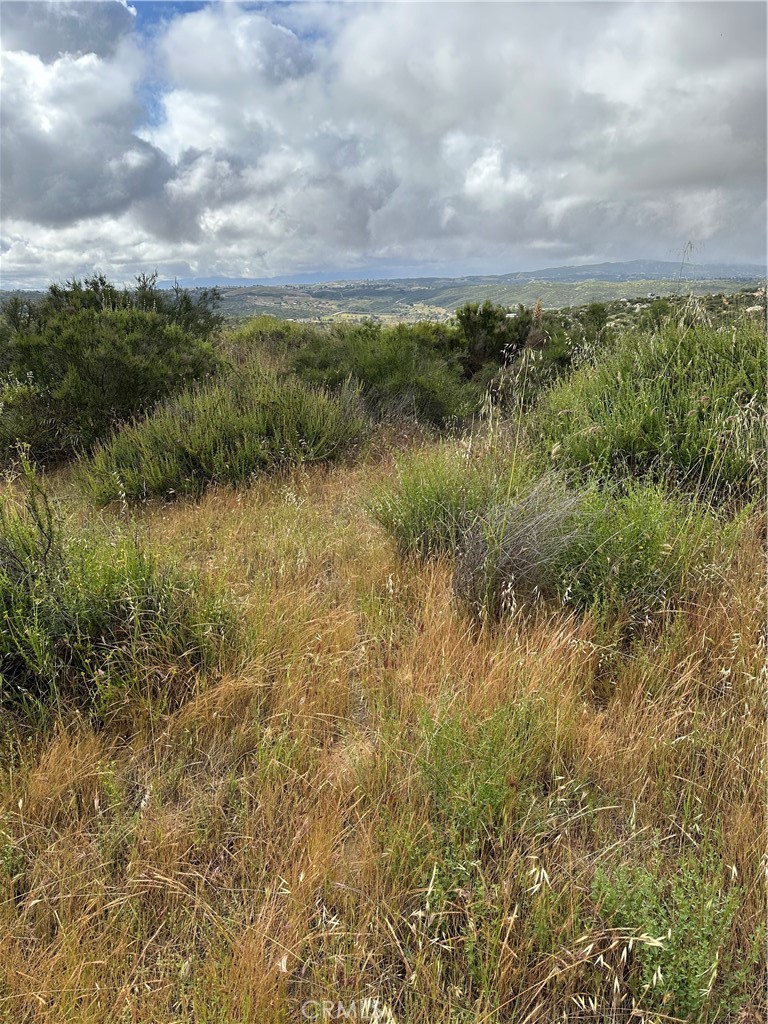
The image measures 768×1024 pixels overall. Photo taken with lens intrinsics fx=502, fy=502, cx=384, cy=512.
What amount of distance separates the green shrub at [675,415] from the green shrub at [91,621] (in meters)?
2.50

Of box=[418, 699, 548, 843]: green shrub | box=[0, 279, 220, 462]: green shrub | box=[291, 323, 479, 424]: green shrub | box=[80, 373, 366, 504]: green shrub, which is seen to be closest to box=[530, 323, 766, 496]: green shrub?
box=[418, 699, 548, 843]: green shrub

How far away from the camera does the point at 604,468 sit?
3.76 meters

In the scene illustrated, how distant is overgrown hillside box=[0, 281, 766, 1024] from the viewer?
1.30m

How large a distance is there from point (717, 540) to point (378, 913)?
102 inches

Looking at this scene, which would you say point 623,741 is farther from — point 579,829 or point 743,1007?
point 743,1007

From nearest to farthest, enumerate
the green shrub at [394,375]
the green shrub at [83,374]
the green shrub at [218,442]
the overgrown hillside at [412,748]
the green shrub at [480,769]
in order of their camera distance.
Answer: the overgrown hillside at [412,748] < the green shrub at [480,769] < the green shrub at [218,442] < the green shrub at [83,374] < the green shrub at [394,375]

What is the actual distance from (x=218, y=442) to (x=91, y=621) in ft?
11.7

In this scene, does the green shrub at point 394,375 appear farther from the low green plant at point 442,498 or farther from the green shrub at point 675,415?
the low green plant at point 442,498

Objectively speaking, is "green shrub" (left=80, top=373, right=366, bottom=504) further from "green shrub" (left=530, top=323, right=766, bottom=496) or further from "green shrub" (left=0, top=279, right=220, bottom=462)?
"green shrub" (left=530, top=323, right=766, bottom=496)

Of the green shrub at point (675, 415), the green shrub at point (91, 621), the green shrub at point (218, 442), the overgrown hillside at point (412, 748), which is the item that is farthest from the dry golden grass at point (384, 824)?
the green shrub at point (218, 442)

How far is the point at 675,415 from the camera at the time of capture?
13.2 feet

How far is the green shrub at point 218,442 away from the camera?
5316mm

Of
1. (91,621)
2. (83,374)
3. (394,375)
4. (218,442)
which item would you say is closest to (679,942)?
(91,621)

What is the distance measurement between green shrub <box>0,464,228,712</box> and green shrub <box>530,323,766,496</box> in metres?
2.50
